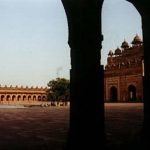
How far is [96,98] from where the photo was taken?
6.56 metres

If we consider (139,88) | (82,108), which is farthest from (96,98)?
(139,88)

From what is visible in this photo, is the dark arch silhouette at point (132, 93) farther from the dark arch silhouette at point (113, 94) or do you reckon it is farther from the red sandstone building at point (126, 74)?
the dark arch silhouette at point (113, 94)

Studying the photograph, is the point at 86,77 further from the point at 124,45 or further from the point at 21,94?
the point at 21,94

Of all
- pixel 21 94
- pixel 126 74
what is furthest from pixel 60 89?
pixel 21 94

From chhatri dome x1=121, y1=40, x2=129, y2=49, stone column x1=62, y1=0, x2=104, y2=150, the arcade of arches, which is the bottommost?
stone column x1=62, y1=0, x2=104, y2=150

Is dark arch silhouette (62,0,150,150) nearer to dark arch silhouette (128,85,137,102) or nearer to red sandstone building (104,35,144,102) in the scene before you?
red sandstone building (104,35,144,102)

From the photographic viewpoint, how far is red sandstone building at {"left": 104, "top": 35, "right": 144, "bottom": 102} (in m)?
44.5

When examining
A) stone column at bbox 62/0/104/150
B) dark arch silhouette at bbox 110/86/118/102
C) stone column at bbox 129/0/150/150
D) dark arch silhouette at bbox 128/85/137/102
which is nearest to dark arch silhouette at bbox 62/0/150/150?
stone column at bbox 62/0/104/150

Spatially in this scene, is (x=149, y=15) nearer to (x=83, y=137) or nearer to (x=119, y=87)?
(x=83, y=137)

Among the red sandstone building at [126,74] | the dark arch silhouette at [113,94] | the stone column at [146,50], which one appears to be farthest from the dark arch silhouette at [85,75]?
the dark arch silhouette at [113,94]

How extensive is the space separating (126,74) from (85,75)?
134 feet

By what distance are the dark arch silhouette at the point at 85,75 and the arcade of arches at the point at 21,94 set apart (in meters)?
63.4

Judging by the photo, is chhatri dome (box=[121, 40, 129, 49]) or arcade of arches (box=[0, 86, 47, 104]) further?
arcade of arches (box=[0, 86, 47, 104])

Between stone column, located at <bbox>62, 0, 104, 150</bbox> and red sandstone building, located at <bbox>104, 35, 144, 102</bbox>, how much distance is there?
36853 millimetres
